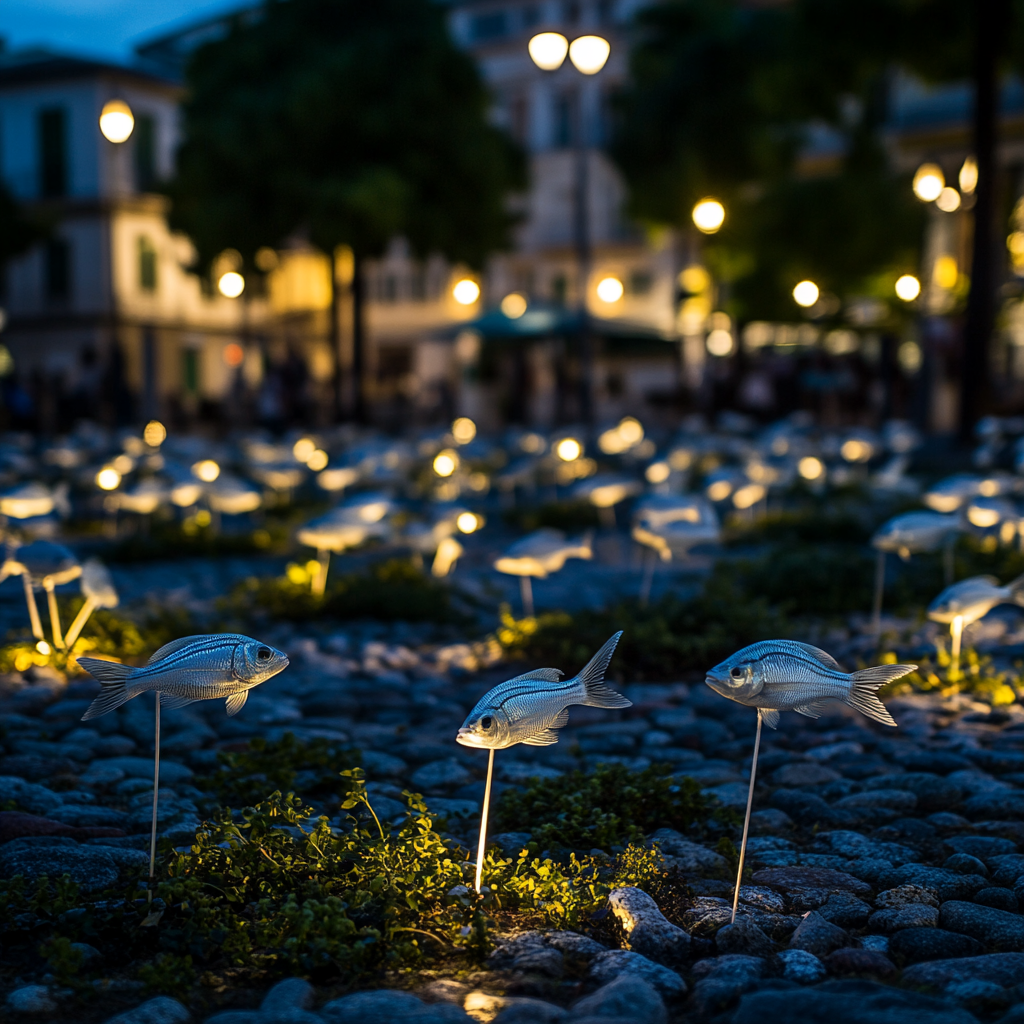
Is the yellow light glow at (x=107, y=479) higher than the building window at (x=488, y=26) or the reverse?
the reverse

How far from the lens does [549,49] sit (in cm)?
1397

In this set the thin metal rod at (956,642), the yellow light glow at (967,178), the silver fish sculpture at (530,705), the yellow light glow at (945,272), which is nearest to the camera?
the silver fish sculpture at (530,705)

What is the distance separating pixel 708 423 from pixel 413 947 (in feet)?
75.9

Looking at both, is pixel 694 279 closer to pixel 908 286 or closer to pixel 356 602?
pixel 908 286

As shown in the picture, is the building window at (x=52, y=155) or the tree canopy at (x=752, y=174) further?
the building window at (x=52, y=155)

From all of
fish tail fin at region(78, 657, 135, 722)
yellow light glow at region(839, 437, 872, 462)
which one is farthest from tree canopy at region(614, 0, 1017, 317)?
fish tail fin at region(78, 657, 135, 722)

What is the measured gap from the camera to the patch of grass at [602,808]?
13.2ft

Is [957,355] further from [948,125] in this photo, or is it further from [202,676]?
[202,676]

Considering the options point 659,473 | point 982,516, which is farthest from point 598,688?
point 659,473

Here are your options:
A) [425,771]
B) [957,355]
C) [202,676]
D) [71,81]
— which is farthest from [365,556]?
[71,81]

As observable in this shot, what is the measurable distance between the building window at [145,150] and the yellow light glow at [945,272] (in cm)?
2746

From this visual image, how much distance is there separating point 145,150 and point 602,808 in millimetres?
44207

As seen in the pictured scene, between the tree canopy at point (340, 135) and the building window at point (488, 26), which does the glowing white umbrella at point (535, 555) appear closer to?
the tree canopy at point (340, 135)

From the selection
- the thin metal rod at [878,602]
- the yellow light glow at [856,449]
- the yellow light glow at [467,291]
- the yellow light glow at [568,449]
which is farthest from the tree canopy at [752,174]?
the thin metal rod at [878,602]
